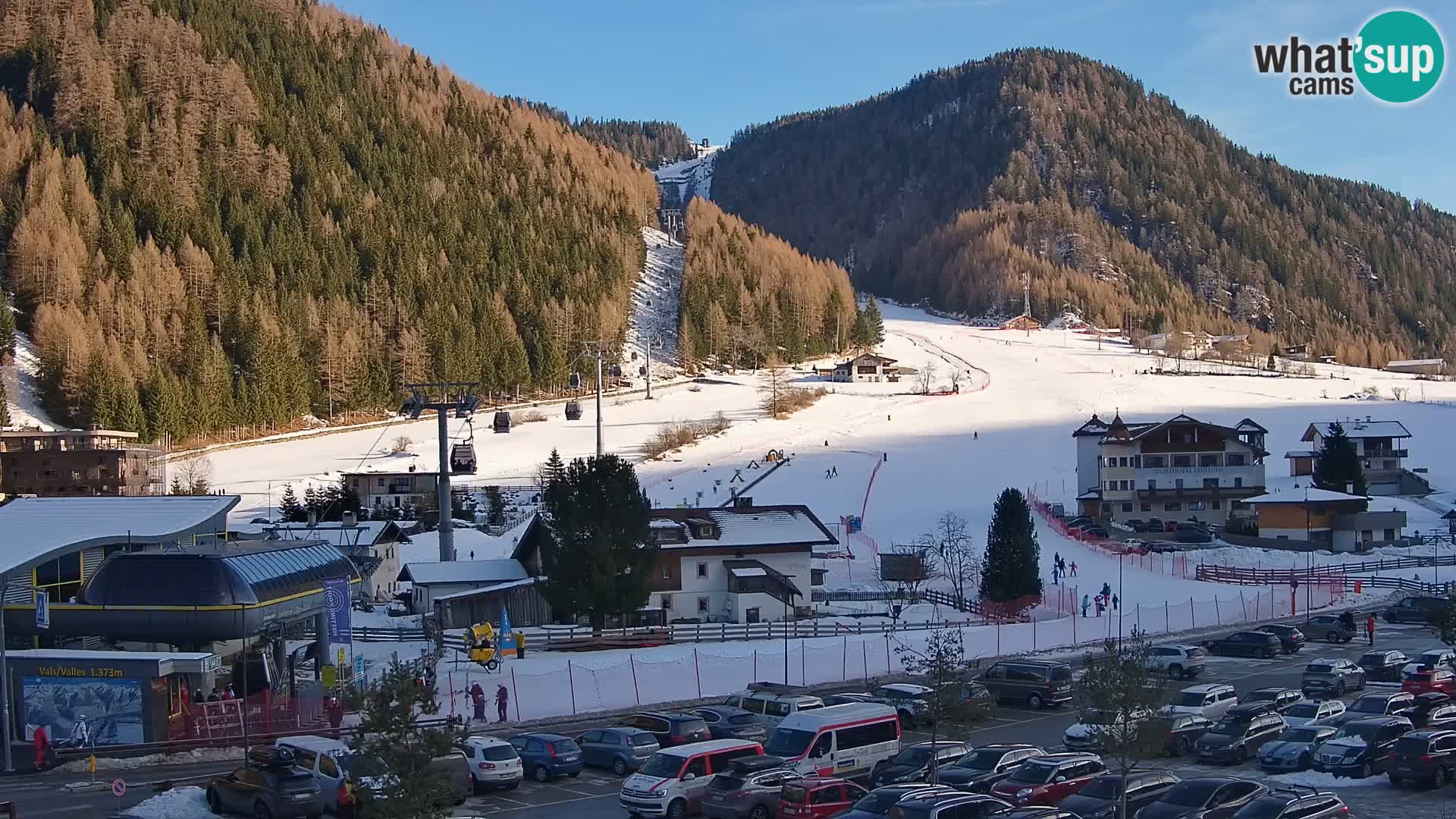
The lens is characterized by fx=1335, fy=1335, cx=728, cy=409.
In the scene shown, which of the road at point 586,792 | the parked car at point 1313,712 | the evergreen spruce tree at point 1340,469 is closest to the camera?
the road at point 586,792

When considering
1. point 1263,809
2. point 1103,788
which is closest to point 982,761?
point 1103,788

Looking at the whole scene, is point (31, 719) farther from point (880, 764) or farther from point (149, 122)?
point (149, 122)

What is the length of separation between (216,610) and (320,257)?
108002 millimetres

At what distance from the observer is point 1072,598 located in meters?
42.3

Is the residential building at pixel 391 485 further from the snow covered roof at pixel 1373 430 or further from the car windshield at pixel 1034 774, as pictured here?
the car windshield at pixel 1034 774

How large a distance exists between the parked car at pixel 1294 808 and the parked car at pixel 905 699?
9192 mm

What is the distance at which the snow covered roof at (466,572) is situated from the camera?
4056 centimetres

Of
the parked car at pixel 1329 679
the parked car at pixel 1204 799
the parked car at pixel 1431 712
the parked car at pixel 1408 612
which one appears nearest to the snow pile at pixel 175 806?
the parked car at pixel 1204 799

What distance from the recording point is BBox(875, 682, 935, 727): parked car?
86.8ft

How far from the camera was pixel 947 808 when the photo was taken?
16.7 meters

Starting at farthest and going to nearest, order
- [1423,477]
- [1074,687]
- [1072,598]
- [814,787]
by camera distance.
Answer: [1423,477] < [1072,598] < [1074,687] < [814,787]

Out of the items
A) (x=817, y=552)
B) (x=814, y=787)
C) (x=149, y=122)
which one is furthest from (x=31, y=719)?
(x=149, y=122)

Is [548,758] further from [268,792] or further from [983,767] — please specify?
[983,767]

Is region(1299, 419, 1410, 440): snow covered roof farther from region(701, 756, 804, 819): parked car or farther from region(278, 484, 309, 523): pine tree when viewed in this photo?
region(701, 756, 804, 819): parked car
